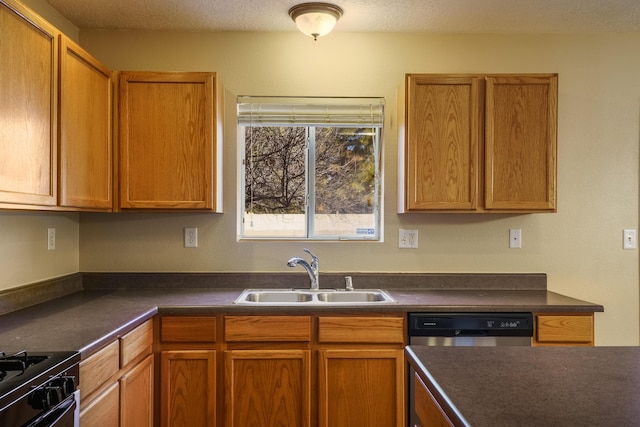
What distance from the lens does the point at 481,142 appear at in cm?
235

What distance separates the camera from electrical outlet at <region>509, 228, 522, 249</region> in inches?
105

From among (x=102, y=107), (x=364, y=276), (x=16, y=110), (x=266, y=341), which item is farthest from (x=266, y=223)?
(x=16, y=110)

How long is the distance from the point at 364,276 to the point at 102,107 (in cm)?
173

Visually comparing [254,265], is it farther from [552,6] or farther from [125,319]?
[552,6]

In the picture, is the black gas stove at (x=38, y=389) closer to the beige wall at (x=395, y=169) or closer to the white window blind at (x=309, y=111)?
the beige wall at (x=395, y=169)

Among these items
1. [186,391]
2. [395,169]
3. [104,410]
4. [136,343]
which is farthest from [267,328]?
[395,169]

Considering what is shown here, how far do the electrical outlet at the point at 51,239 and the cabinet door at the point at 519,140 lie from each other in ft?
7.75

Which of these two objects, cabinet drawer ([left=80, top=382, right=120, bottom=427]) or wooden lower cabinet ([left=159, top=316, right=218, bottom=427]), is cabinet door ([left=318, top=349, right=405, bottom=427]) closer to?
wooden lower cabinet ([left=159, top=316, right=218, bottom=427])

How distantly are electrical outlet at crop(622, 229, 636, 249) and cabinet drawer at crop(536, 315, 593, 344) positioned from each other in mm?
826

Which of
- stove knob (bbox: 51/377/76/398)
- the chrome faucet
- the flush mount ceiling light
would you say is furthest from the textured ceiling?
stove knob (bbox: 51/377/76/398)

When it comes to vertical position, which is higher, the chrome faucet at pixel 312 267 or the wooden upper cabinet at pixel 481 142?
the wooden upper cabinet at pixel 481 142

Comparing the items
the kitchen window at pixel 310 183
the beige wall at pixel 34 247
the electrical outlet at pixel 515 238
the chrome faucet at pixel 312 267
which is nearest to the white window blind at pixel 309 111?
the kitchen window at pixel 310 183

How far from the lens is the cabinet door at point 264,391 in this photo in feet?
6.74

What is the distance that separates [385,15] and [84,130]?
1.69 metres
